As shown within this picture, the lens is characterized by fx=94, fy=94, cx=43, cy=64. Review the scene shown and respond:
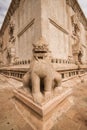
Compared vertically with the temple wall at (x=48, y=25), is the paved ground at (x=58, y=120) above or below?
below

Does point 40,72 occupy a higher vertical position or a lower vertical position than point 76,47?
lower

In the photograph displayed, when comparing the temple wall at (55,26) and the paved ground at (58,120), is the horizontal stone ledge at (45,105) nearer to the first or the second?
the paved ground at (58,120)

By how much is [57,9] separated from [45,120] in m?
7.05

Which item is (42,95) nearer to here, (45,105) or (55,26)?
(45,105)

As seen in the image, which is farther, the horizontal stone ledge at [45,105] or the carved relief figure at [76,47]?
the carved relief figure at [76,47]

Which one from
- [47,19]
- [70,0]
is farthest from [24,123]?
[70,0]

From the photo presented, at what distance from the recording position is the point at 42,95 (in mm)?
1893

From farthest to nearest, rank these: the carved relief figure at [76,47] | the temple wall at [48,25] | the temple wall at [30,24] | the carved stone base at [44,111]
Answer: the carved relief figure at [76,47] < the temple wall at [30,24] < the temple wall at [48,25] < the carved stone base at [44,111]

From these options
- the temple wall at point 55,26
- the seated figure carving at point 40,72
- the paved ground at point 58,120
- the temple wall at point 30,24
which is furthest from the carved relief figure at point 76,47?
the seated figure carving at point 40,72

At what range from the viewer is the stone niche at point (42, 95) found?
155 cm

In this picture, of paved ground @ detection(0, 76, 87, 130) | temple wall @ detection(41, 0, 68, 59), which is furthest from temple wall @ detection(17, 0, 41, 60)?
paved ground @ detection(0, 76, 87, 130)

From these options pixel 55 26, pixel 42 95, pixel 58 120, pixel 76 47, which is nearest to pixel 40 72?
pixel 42 95

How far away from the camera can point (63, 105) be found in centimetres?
207

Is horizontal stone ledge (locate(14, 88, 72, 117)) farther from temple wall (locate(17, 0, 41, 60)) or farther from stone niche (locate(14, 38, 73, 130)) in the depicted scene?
temple wall (locate(17, 0, 41, 60))
